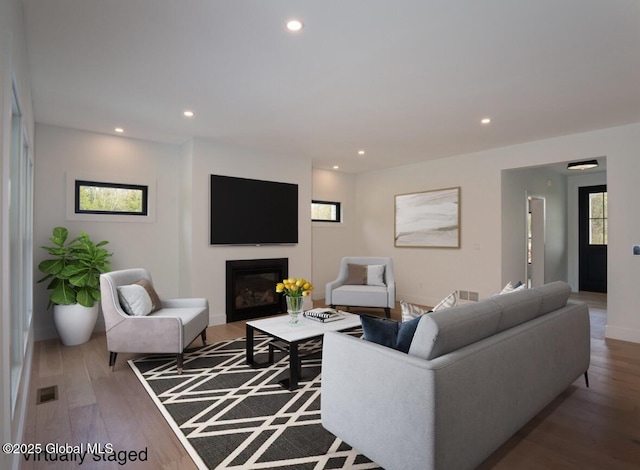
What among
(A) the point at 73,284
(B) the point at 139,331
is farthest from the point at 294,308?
(A) the point at 73,284

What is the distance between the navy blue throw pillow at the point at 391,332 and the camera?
1.87 metres

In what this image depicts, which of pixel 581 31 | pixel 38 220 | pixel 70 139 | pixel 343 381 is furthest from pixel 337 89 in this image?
pixel 38 220

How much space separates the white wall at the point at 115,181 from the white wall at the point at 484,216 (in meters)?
3.84

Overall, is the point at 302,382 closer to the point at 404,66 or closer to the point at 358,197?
the point at 404,66

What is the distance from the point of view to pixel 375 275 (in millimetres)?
5719

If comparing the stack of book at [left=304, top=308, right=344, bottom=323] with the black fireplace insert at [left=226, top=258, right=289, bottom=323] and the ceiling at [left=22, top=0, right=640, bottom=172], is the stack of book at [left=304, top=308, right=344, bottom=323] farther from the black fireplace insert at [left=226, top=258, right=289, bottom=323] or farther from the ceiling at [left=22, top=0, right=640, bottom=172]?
the ceiling at [left=22, top=0, right=640, bottom=172]

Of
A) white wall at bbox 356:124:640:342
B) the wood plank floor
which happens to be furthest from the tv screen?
the wood plank floor

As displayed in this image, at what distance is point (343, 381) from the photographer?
1948 mm

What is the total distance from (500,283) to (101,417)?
5.21m

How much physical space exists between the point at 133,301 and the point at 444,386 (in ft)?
A: 9.79

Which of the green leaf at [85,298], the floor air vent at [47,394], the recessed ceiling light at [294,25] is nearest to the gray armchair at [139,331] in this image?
the floor air vent at [47,394]

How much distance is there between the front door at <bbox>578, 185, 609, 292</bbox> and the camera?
7500 millimetres

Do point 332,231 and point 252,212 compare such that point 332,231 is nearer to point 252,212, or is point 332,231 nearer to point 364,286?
point 364,286

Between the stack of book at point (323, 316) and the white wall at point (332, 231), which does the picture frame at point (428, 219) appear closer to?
the white wall at point (332, 231)
